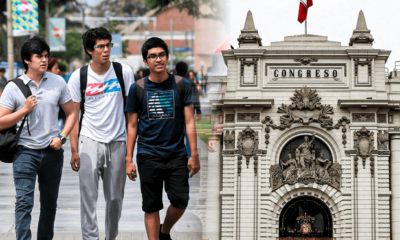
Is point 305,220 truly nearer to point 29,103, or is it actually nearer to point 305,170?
point 305,170

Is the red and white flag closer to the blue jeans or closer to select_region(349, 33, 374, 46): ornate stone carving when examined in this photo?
select_region(349, 33, 374, 46): ornate stone carving

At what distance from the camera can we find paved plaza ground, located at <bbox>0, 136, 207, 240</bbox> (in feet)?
25.1

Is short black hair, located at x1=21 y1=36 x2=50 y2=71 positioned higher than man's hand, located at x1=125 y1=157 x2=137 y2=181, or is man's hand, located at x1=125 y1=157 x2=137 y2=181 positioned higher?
short black hair, located at x1=21 y1=36 x2=50 y2=71

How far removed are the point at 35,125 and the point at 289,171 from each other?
49.2 m

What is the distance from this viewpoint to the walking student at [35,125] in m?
5.82

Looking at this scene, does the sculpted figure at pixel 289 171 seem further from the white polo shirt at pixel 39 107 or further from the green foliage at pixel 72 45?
the white polo shirt at pixel 39 107

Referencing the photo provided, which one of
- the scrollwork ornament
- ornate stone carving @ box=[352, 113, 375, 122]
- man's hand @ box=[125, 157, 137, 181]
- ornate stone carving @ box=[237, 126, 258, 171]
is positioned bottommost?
man's hand @ box=[125, 157, 137, 181]

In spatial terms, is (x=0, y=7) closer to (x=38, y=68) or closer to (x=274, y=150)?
(x=274, y=150)

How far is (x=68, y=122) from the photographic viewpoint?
611 centimetres

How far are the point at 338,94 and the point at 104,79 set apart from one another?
52.5 metres

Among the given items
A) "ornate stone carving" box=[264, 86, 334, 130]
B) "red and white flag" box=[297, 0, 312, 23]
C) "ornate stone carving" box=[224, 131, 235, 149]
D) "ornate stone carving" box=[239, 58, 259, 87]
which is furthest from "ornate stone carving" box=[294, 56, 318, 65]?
"ornate stone carving" box=[224, 131, 235, 149]

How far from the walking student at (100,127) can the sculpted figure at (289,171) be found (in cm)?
4876

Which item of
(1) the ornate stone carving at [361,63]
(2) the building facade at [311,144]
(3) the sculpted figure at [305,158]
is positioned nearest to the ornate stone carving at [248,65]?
(2) the building facade at [311,144]

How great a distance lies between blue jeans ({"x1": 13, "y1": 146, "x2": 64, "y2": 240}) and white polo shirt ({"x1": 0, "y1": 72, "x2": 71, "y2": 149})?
0.29 feet
